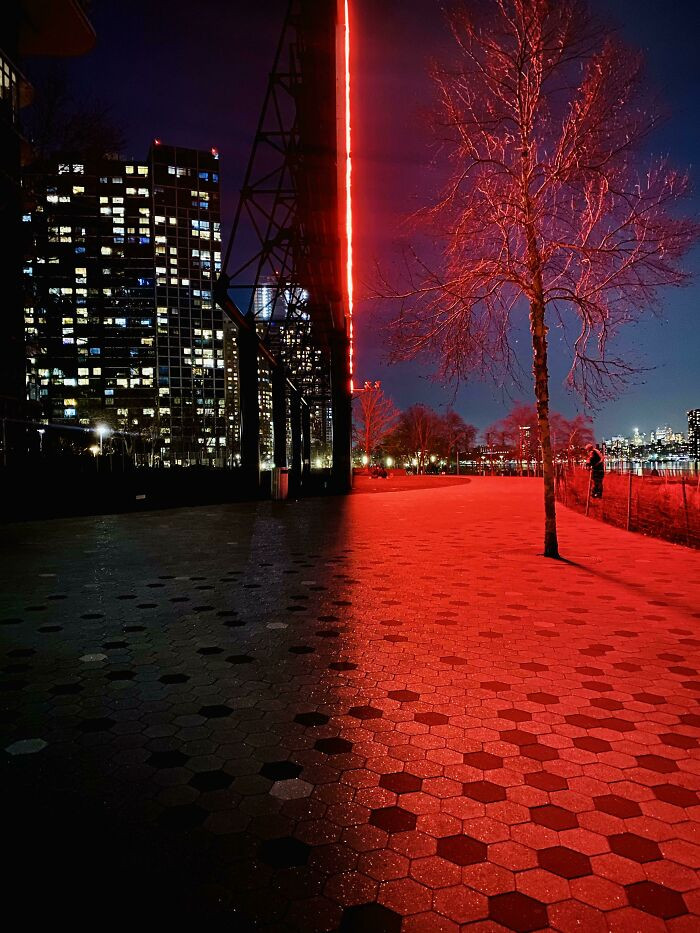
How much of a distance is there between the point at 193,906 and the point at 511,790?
4.86ft

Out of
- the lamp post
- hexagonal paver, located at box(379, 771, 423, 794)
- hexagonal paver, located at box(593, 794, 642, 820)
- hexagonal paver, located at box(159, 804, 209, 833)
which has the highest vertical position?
the lamp post

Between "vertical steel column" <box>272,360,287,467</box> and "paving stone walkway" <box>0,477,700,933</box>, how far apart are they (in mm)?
16634

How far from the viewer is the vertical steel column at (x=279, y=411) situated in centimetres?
2308

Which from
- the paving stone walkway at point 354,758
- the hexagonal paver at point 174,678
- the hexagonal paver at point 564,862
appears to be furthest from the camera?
the hexagonal paver at point 174,678

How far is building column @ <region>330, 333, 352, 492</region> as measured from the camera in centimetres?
2416

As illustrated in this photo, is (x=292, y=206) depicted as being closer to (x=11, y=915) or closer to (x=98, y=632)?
(x=98, y=632)

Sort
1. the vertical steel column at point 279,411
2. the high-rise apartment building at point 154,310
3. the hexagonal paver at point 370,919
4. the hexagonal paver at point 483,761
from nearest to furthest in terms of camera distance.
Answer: the hexagonal paver at point 370,919 < the hexagonal paver at point 483,761 < the vertical steel column at point 279,411 < the high-rise apartment building at point 154,310

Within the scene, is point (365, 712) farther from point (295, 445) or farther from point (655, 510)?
point (295, 445)

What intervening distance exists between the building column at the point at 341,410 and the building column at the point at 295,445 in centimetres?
174

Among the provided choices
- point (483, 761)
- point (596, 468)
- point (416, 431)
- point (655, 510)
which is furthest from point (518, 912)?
point (416, 431)

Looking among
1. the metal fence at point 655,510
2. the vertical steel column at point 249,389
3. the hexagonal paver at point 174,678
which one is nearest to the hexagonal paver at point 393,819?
the hexagonal paver at point 174,678

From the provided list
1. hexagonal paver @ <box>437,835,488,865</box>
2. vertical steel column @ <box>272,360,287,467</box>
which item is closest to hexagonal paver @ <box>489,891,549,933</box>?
hexagonal paver @ <box>437,835,488,865</box>

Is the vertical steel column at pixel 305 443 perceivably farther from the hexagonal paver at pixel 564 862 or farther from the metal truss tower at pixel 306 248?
the hexagonal paver at pixel 564 862

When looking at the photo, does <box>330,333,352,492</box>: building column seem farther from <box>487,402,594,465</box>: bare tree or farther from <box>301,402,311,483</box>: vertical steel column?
<box>487,402,594,465</box>: bare tree
